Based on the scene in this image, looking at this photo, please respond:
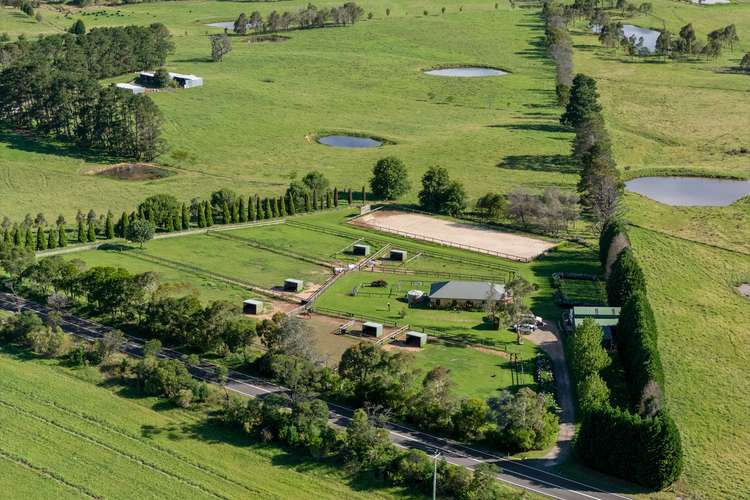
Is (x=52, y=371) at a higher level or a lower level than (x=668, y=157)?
lower

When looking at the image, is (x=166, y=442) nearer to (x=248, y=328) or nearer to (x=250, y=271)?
(x=248, y=328)

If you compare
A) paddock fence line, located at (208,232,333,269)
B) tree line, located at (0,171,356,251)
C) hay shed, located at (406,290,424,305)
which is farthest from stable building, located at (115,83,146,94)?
hay shed, located at (406,290,424,305)

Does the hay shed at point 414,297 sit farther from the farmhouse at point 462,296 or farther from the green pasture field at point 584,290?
the green pasture field at point 584,290

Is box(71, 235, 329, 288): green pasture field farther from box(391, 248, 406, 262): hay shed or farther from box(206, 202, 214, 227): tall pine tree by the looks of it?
box(391, 248, 406, 262): hay shed

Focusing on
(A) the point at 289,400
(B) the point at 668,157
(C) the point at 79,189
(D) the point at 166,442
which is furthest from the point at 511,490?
(B) the point at 668,157

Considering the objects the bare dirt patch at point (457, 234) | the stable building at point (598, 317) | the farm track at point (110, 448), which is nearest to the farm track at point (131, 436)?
the farm track at point (110, 448)
